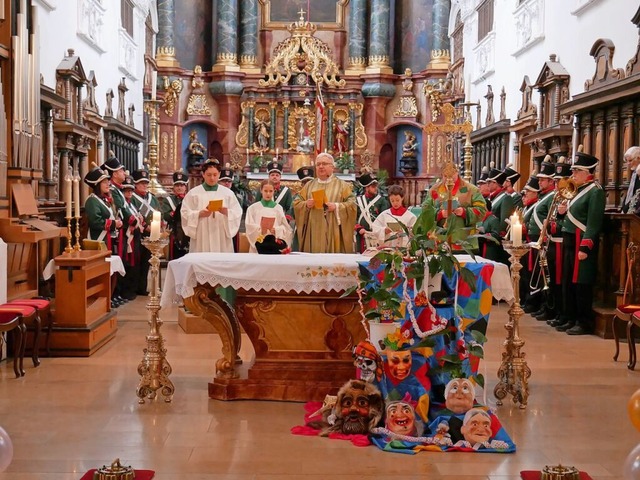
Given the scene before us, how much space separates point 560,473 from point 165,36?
23562mm

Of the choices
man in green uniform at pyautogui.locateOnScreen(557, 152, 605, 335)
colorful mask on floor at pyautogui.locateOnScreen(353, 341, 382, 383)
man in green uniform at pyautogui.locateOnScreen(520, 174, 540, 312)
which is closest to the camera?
colorful mask on floor at pyautogui.locateOnScreen(353, 341, 382, 383)

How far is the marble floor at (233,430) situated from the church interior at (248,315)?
0.9 inches

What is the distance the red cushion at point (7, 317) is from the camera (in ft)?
24.8

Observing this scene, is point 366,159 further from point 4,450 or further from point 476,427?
point 4,450

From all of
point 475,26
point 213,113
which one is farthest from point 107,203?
point 213,113

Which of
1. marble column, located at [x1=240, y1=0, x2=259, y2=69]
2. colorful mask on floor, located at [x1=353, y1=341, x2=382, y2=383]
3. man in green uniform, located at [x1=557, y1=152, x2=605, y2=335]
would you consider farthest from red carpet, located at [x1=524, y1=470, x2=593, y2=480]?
marble column, located at [x1=240, y1=0, x2=259, y2=69]

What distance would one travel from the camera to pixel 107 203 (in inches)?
496

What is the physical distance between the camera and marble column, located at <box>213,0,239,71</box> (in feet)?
88.4

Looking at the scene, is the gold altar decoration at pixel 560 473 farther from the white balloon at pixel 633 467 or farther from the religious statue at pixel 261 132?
the religious statue at pixel 261 132

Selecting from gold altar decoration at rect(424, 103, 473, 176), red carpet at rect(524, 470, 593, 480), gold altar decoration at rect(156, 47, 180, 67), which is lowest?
red carpet at rect(524, 470, 593, 480)

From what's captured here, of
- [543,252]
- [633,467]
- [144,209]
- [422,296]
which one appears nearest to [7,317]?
[422,296]

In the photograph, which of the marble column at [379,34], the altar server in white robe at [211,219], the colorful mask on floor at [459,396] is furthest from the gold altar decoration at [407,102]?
the colorful mask on floor at [459,396]

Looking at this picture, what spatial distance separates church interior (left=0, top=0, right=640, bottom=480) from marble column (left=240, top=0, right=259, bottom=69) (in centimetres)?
399

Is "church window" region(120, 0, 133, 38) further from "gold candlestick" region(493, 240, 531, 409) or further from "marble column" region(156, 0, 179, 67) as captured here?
"gold candlestick" region(493, 240, 531, 409)
